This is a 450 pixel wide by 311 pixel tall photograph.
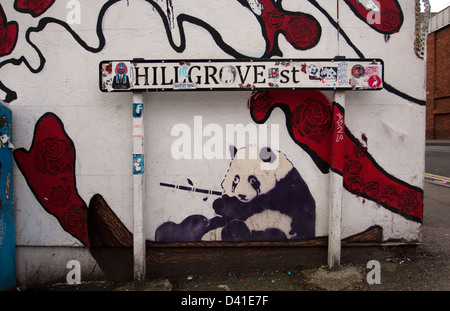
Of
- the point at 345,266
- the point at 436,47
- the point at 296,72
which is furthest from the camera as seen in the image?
the point at 436,47

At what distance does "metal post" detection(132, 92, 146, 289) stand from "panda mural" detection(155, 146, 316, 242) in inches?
10.4

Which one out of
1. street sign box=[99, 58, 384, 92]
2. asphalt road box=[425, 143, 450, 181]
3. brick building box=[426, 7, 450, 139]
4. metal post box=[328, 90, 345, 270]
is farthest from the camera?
brick building box=[426, 7, 450, 139]

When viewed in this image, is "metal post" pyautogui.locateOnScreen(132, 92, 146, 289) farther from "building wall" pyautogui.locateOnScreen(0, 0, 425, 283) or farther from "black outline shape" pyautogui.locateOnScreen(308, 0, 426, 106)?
"black outline shape" pyautogui.locateOnScreen(308, 0, 426, 106)

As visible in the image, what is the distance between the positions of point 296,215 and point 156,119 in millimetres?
2163

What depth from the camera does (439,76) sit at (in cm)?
1712

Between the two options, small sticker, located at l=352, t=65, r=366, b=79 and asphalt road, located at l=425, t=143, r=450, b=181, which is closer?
small sticker, located at l=352, t=65, r=366, b=79

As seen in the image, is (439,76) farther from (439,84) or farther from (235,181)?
(235,181)

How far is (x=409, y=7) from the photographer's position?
328cm

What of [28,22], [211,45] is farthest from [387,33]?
[28,22]

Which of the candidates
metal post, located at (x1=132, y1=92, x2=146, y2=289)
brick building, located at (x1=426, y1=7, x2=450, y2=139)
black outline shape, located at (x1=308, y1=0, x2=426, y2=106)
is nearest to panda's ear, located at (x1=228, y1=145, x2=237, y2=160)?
metal post, located at (x1=132, y1=92, x2=146, y2=289)

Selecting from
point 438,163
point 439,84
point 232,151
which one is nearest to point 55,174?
point 232,151

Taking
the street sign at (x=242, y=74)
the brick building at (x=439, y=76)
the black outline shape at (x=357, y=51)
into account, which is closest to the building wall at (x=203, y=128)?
the black outline shape at (x=357, y=51)

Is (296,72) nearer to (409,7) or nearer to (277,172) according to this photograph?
(277,172)

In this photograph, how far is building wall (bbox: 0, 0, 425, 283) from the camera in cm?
329
